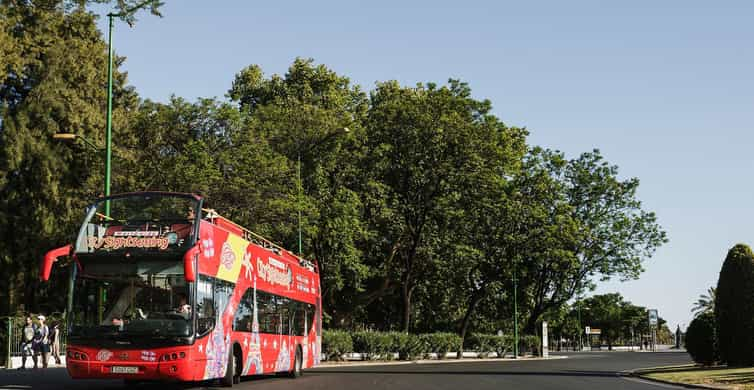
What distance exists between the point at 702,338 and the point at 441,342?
75.2 ft

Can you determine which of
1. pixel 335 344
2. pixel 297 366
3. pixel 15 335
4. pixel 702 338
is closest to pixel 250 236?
pixel 297 366

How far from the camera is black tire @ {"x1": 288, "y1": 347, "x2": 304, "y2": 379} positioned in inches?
1059

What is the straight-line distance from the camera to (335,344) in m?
43.6

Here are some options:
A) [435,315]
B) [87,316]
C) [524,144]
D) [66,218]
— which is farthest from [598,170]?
[87,316]

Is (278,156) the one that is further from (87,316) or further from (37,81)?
(87,316)

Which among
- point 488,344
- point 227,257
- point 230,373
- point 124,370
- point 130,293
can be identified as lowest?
point 488,344

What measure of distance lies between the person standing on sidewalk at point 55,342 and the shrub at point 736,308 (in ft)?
78.1

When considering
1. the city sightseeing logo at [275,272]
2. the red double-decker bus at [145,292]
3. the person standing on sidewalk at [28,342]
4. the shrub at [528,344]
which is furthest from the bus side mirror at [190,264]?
the shrub at [528,344]

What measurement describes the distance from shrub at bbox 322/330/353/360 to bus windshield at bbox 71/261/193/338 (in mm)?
25901

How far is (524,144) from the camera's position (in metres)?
61.4

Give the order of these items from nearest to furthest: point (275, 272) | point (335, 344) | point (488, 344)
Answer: point (275, 272), point (335, 344), point (488, 344)

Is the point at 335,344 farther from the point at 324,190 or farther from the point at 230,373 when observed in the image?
the point at 230,373

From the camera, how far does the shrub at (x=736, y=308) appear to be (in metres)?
31.8

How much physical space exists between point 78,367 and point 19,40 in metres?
31.4
